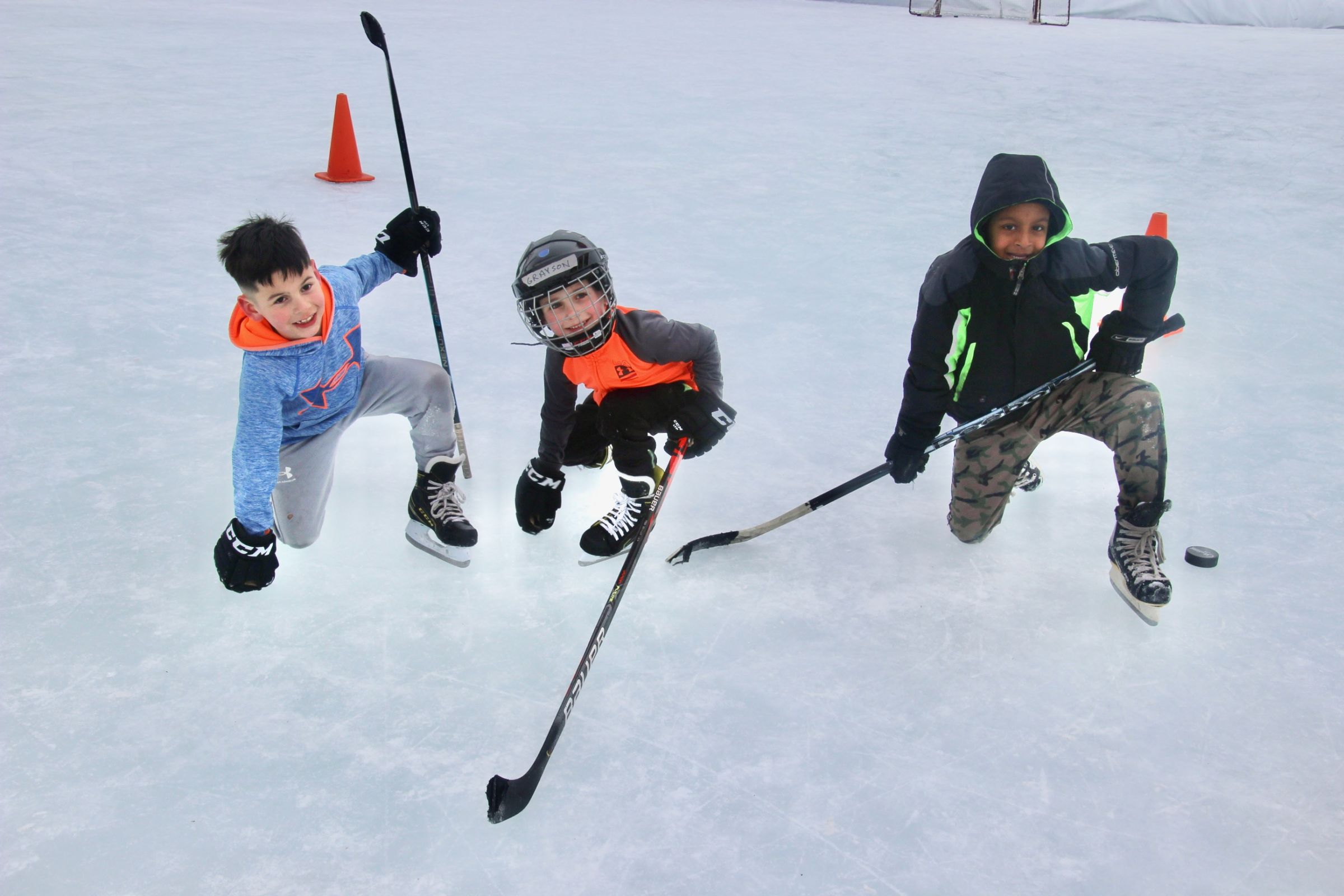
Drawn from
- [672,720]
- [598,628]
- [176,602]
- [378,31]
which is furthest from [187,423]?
[672,720]

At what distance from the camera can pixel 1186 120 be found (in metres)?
6.01

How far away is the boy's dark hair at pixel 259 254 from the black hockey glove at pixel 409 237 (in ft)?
1.15

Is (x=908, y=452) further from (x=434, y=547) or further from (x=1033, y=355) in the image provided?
(x=434, y=547)

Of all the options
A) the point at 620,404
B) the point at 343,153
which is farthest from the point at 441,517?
the point at 343,153

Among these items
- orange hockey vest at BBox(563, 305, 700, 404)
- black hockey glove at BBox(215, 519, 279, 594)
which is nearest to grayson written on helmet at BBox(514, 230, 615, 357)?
orange hockey vest at BBox(563, 305, 700, 404)

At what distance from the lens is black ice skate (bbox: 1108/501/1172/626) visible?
1.84 meters

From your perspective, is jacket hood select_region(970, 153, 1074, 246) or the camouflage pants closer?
jacket hood select_region(970, 153, 1074, 246)

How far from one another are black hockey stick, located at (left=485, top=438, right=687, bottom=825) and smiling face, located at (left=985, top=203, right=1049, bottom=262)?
0.80 metres

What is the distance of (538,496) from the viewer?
2127 millimetres

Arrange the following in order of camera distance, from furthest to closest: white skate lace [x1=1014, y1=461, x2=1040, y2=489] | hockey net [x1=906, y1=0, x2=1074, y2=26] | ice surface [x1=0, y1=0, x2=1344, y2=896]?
hockey net [x1=906, y1=0, x2=1074, y2=26], white skate lace [x1=1014, y1=461, x2=1040, y2=489], ice surface [x1=0, y1=0, x2=1344, y2=896]

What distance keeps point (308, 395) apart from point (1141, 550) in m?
1.59

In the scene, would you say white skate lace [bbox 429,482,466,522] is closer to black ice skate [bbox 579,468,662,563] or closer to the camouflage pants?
black ice skate [bbox 579,468,662,563]

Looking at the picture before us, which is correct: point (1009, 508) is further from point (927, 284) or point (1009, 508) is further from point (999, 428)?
point (927, 284)

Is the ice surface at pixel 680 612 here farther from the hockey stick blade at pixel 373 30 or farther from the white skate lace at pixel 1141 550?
the hockey stick blade at pixel 373 30
